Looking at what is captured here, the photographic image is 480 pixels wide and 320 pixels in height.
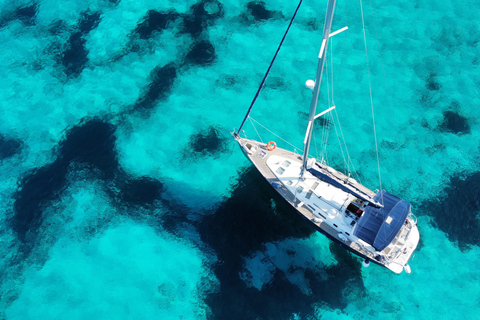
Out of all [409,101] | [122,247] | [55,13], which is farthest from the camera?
[55,13]

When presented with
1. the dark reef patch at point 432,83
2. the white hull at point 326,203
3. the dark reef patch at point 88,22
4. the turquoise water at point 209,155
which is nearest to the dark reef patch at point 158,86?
the turquoise water at point 209,155

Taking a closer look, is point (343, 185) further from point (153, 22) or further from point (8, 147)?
point (8, 147)

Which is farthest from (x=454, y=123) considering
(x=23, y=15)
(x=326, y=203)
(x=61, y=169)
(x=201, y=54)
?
(x=23, y=15)

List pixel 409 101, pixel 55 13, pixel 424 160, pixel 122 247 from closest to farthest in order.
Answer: pixel 122 247 < pixel 424 160 < pixel 409 101 < pixel 55 13

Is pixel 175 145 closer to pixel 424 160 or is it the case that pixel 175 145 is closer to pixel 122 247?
pixel 122 247

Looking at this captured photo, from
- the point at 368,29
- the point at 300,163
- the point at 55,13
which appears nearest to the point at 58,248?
the point at 300,163

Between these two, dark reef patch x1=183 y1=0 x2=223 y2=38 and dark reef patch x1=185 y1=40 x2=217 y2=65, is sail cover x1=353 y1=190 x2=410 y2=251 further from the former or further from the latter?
dark reef patch x1=183 y1=0 x2=223 y2=38
